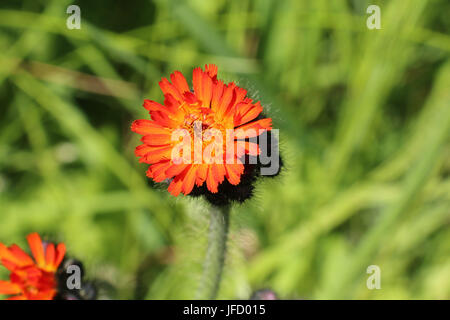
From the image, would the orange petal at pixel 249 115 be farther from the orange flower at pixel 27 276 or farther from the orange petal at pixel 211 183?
the orange flower at pixel 27 276

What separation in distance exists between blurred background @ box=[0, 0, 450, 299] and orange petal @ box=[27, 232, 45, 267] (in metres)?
0.69

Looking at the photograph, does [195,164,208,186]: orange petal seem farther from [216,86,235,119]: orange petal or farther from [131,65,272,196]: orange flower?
[216,86,235,119]: orange petal

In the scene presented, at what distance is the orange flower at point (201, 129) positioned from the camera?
47.9 inches

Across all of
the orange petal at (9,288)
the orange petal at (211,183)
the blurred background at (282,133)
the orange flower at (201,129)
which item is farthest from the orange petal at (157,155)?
the blurred background at (282,133)

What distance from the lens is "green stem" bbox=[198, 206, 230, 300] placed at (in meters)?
1.57

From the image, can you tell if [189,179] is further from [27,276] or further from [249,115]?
[27,276]

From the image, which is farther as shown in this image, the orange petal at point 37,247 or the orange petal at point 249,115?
the orange petal at point 37,247

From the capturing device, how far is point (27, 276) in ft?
5.20

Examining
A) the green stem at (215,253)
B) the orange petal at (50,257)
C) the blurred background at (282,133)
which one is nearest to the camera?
the green stem at (215,253)

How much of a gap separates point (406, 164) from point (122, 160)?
1.66m

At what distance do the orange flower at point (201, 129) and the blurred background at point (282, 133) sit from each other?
1147 millimetres

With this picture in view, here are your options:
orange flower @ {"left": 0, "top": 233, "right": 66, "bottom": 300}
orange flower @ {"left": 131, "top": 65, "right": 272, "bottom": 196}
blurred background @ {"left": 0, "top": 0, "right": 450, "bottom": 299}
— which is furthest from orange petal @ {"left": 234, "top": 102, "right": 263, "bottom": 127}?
blurred background @ {"left": 0, "top": 0, "right": 450, "bottom": 299}

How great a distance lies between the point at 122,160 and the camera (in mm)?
2914

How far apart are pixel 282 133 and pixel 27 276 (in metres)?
1.40
